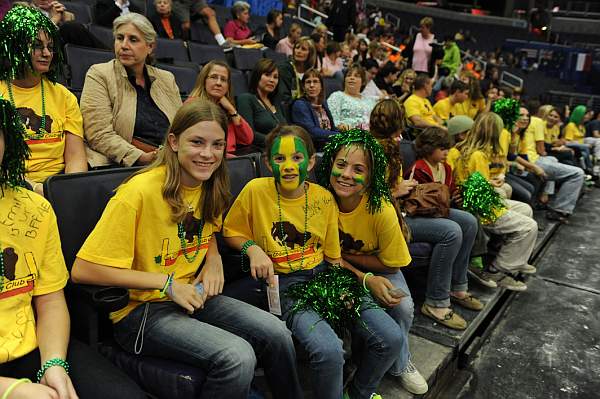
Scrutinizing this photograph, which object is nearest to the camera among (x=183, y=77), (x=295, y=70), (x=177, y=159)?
(x=177, y=159)

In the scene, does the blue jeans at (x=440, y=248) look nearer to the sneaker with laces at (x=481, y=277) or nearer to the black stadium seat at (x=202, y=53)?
the sneaker with laces at (x=481, y=277)

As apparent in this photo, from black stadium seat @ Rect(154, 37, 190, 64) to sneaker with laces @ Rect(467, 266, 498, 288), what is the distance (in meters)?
2.90

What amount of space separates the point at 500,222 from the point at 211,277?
2.24 metres

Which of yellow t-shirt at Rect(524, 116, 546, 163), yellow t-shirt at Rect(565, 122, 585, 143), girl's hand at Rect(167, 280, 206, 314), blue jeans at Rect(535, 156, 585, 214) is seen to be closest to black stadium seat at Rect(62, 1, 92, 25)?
girl's hand at Rect(167, 280, 206, 314)

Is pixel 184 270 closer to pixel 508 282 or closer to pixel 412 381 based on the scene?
pixel 412 381

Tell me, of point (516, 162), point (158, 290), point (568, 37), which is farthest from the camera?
point (568, 37)

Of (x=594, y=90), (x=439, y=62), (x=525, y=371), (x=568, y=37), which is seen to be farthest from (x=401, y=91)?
(x=568, y=37)

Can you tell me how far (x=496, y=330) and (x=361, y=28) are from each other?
28.0 ft

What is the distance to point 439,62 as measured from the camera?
7160mm

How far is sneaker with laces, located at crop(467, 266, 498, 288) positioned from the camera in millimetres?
3027

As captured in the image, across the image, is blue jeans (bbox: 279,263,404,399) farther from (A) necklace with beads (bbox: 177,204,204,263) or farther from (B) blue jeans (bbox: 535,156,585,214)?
(B) blue jeans (bbox: 535,156,585,214)

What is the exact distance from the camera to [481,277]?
3.08 meters

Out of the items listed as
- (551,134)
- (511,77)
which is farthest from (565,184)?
(511,77)

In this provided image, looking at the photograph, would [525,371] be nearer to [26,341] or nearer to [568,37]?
[26,341]
